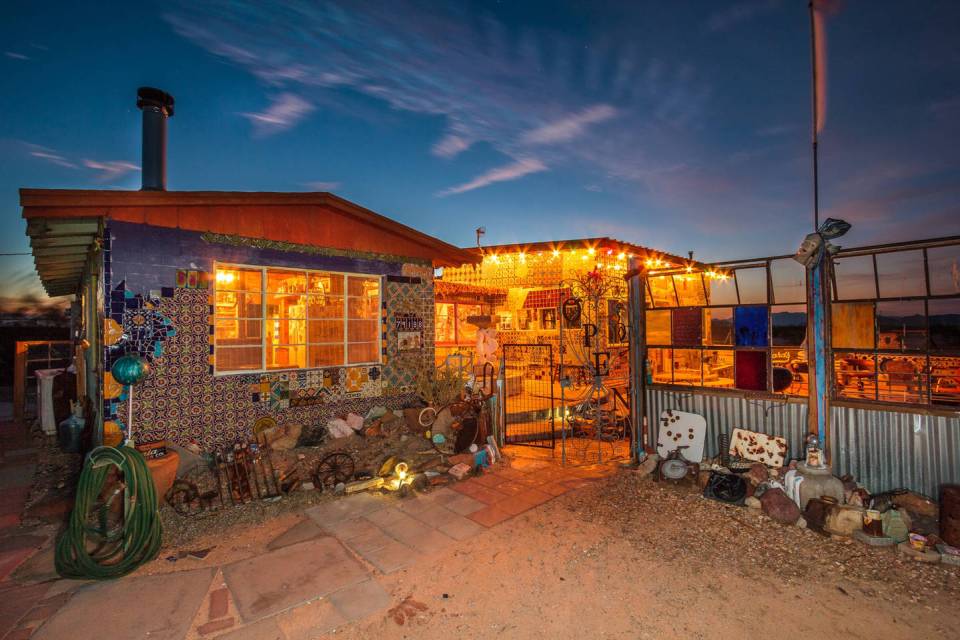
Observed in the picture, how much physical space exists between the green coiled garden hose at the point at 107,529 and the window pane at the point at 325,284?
4254mm

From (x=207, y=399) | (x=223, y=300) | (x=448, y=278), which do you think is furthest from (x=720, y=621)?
(x=448, y=278)

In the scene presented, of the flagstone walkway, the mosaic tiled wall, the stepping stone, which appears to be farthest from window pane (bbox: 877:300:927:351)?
the mosaic tiled wall

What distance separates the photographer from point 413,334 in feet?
31.2

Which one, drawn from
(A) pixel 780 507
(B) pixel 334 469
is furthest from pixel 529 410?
(A) pixel 780 507

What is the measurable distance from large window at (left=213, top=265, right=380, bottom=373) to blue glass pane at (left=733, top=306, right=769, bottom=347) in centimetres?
641

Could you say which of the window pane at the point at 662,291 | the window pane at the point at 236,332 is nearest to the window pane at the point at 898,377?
the window pane at the point at 662,291

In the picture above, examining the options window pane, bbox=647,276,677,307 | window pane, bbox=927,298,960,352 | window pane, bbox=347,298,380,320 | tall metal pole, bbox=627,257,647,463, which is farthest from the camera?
window pane, bbox=647,276,677,307

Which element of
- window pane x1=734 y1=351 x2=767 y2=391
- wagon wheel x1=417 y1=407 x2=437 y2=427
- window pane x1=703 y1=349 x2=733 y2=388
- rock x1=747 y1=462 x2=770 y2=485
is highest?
window pane x1=734 y1=351 x2=767 y2=391

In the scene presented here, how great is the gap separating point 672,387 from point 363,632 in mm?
5838

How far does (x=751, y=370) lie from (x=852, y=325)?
134 centimetres

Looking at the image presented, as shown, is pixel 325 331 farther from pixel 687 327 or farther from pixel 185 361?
pixel 687 327

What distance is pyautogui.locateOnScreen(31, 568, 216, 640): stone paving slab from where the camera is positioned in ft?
11.1

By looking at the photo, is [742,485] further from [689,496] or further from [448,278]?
[448,278]

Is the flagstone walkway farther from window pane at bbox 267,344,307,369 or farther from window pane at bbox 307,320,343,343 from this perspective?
window pane at bbox 267,344,307,369
